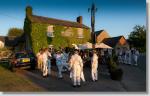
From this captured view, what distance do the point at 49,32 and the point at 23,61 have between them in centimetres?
1805

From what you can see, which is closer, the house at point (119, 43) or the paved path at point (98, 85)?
the paved path at point (98, 85)

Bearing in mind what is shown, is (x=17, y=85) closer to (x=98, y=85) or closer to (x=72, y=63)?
(x=72, y=63)

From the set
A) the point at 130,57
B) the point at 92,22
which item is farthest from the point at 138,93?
the point at 130,57

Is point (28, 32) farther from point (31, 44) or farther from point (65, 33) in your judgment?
point (65, 33)

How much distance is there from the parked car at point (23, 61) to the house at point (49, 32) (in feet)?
49.8

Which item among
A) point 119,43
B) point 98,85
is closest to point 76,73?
point 98,85

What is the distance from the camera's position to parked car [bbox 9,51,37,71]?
20.4m

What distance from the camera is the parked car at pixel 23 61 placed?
66.8 feet

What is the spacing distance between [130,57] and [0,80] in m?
12.4

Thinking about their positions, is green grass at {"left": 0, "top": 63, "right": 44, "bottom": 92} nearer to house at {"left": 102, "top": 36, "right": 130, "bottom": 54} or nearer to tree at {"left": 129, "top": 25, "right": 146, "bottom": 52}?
tree at {"left": 129, "top": 25, "right": 146, "bottom": 52}

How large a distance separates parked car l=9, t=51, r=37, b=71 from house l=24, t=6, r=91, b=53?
15172 millimetres

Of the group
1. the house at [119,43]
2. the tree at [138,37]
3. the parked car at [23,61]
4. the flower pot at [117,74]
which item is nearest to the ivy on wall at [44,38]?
the tree at [138,37]

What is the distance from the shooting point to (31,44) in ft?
121

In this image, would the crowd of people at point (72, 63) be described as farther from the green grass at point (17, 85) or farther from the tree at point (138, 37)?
the tree at point (138, 37)
